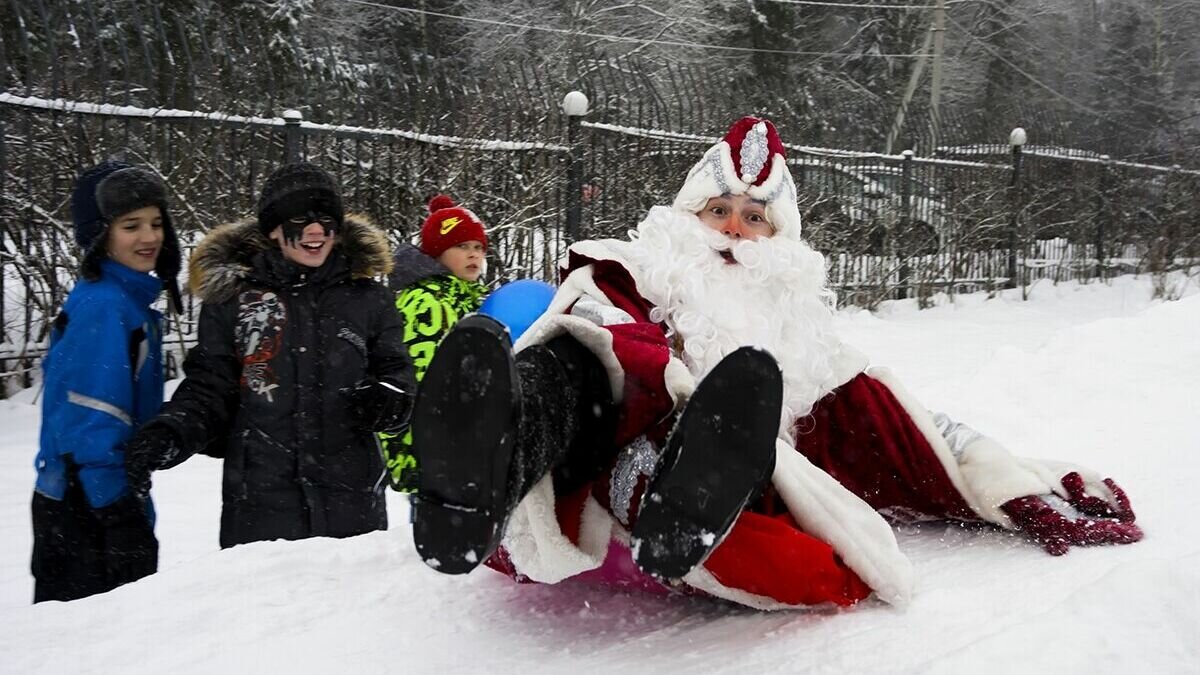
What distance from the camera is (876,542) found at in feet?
7.27

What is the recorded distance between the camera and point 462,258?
13.7 ft

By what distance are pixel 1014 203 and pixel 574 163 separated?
784 centimetres

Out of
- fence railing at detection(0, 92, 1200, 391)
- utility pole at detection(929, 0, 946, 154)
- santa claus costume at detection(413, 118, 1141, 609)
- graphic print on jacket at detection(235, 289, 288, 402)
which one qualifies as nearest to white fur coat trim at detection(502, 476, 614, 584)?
santa claus costume at detection(413, 118, 1141, 609)

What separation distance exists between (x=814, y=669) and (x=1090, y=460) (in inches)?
94.5

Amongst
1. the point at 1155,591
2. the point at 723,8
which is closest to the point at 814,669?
the point at 1155,591

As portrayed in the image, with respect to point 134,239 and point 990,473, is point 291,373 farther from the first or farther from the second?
point 990,473

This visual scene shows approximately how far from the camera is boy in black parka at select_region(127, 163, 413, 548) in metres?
2.69

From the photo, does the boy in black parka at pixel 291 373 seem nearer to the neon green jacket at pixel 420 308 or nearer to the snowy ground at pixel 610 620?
the snowy ground at pixel 610 620

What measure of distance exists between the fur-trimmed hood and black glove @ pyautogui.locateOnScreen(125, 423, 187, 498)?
0.46 meters

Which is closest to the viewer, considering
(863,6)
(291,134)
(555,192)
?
(291,134)

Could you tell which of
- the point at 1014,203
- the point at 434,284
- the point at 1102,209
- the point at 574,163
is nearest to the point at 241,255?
the point at 434,284

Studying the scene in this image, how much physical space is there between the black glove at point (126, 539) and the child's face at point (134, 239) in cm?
71

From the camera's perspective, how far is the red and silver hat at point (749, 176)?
2.81 m

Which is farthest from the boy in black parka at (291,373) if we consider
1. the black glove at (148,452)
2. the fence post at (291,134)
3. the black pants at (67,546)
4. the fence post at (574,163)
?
the fence post at (574,163)
